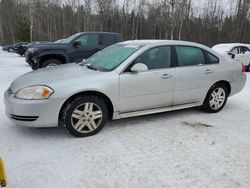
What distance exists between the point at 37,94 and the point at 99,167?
1.38 meters

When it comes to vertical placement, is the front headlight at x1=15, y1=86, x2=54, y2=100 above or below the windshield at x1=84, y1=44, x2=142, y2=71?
below

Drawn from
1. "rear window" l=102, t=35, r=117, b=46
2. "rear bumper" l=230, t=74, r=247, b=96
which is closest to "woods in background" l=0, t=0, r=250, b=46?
"rear window" l=102, t=35, r=117, b=46

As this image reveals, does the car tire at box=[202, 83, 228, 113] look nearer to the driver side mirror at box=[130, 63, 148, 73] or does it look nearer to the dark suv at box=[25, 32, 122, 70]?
the driver side mirror at box=[130, 63, 148, 73]

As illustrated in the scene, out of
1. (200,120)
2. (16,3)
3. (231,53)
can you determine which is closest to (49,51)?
(200,120)

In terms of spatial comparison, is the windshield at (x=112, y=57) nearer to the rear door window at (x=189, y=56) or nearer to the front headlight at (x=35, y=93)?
the rear door window at (x=189, y=56)

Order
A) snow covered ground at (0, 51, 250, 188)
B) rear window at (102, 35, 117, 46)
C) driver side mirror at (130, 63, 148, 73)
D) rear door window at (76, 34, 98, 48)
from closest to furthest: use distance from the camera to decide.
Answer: snow covered ground at (0, 51, 250, 188) < driver side mirror at (130, 63, 148, 73) < rear door window at (76, 34, 98, 48) < rear window at (102, 35, 117, 46)

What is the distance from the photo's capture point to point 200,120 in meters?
4.41

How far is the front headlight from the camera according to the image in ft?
10.6

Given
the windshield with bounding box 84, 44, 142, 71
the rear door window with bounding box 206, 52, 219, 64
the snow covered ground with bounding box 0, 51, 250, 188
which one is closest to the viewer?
the snow covered ground with bounding box 0, 51, 250, 188

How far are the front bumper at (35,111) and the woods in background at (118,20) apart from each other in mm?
33891

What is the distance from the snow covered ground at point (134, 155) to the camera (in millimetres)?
2562

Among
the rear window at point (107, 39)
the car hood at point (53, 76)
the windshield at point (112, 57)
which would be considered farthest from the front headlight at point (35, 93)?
the rear window at point (107, 39)

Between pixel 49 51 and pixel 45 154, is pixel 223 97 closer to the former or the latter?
pixel 45 154

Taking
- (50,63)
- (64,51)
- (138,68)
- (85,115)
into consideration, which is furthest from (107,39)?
(85,115)
